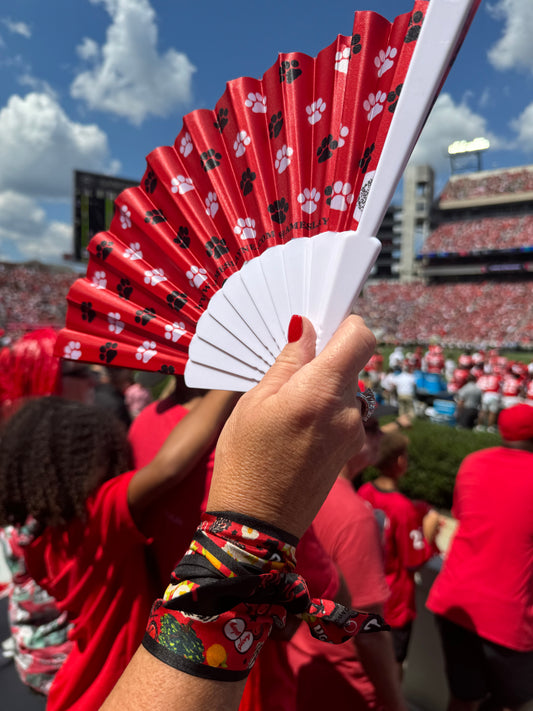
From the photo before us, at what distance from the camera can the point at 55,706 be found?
4.31 ft

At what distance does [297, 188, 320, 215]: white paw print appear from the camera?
0.98m

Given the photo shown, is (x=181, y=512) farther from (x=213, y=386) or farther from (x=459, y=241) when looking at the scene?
(x=459, y=241)

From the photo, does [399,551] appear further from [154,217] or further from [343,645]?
[154,217]

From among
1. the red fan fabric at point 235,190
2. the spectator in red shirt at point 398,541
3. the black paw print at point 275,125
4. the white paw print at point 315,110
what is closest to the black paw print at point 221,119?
the red fan fabric at point 235,190

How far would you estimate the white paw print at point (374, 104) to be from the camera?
879 millimetres

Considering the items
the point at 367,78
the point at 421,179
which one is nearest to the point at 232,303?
the point at 367,78

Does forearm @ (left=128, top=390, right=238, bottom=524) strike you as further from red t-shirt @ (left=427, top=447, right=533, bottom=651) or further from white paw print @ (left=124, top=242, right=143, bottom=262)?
red t-shirt @ (left=427, top=447, right=533, bottom=651)

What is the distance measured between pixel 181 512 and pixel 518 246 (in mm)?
45978

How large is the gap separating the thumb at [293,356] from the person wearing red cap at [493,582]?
71.0 inches

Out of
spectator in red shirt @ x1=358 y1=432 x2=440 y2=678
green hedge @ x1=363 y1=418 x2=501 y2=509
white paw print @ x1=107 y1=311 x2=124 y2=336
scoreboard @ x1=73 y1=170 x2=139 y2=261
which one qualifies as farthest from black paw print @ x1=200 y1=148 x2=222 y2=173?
scoreboard @ x1=73 y1=170 x2=139 y2=261

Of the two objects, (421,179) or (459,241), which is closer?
(459,241)

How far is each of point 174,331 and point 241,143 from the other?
0.48 meters

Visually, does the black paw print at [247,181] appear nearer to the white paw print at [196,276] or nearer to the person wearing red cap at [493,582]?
the white paw print at [196,276]

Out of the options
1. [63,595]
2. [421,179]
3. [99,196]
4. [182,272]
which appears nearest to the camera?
[182,272]
